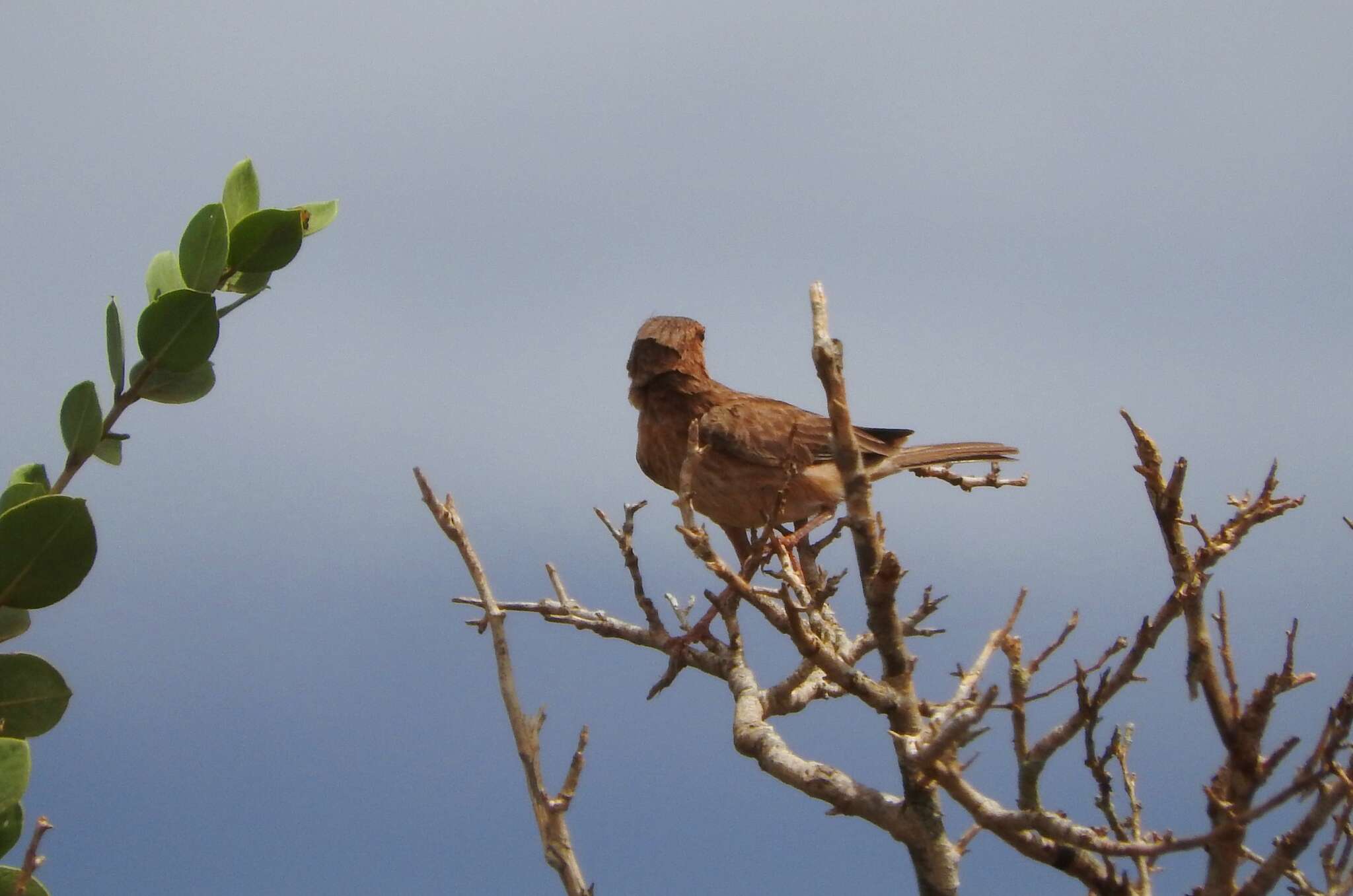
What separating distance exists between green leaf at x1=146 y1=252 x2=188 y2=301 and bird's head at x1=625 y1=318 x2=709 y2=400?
5.98 m

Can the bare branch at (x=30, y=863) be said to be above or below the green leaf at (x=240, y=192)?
below

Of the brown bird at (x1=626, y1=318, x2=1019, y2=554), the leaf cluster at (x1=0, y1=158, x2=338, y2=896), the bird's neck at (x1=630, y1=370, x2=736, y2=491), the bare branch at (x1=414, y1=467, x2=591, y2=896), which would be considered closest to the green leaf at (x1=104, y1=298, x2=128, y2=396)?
the leaf cluster at (x1=0, y1=158, x2=338, y2=896)

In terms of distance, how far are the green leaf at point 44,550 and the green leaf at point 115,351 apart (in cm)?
44

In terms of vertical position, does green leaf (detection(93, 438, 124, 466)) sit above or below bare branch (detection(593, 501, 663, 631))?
below

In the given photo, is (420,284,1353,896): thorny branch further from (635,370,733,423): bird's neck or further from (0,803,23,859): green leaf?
(635,370,733,423): bird's neck

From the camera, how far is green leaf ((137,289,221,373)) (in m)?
2.18

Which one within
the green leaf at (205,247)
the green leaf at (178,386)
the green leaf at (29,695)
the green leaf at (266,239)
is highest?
the green leaf at (266,239)

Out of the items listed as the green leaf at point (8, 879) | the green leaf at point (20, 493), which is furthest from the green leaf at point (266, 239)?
the green leaf at point (8, 879)

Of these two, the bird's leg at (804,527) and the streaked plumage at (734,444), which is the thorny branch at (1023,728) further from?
the streaked plumage at (734,444)

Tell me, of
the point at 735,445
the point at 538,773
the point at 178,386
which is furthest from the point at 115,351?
the point at 735,445

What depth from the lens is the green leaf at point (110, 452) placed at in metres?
2.36

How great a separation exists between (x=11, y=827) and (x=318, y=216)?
4.61 feet

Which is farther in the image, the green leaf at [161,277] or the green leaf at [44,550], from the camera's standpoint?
the green leaf at [161,277]

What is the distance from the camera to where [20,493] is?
2.08 m
